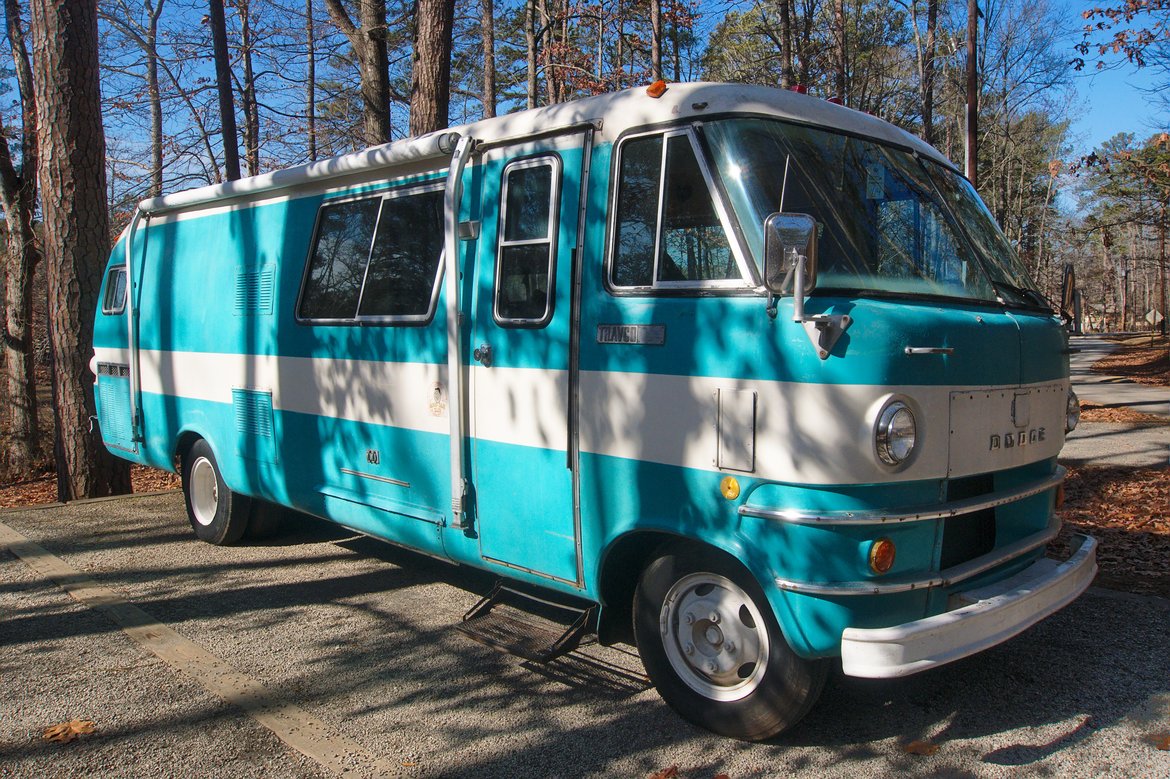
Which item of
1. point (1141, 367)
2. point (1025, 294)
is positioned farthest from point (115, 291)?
point (1141, 367)

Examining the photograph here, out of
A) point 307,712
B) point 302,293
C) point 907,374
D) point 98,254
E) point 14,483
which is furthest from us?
point 14,483

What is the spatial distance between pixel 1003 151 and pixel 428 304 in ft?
135

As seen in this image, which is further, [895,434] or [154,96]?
[154,96]

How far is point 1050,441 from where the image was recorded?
4312 millimetres

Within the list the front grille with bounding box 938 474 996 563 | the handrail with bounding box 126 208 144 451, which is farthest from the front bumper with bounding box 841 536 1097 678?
the handrail with bounding box 126 208 144 451

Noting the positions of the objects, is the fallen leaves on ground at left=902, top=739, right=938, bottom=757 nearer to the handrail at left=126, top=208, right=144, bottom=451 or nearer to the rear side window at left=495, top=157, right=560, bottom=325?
the rear side window at left=495, top=157, right=560, bottom=325

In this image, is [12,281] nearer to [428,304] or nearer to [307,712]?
[428,304]

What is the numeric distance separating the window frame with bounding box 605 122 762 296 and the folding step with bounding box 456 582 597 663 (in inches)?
66.4

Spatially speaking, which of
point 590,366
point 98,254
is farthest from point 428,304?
point 98,254

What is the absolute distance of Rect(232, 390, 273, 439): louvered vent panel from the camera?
6.43 m

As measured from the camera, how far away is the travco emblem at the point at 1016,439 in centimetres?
388

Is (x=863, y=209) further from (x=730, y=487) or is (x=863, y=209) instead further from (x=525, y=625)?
(x=525, y=625)

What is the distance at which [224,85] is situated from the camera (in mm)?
16062

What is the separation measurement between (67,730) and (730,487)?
3.13 m
